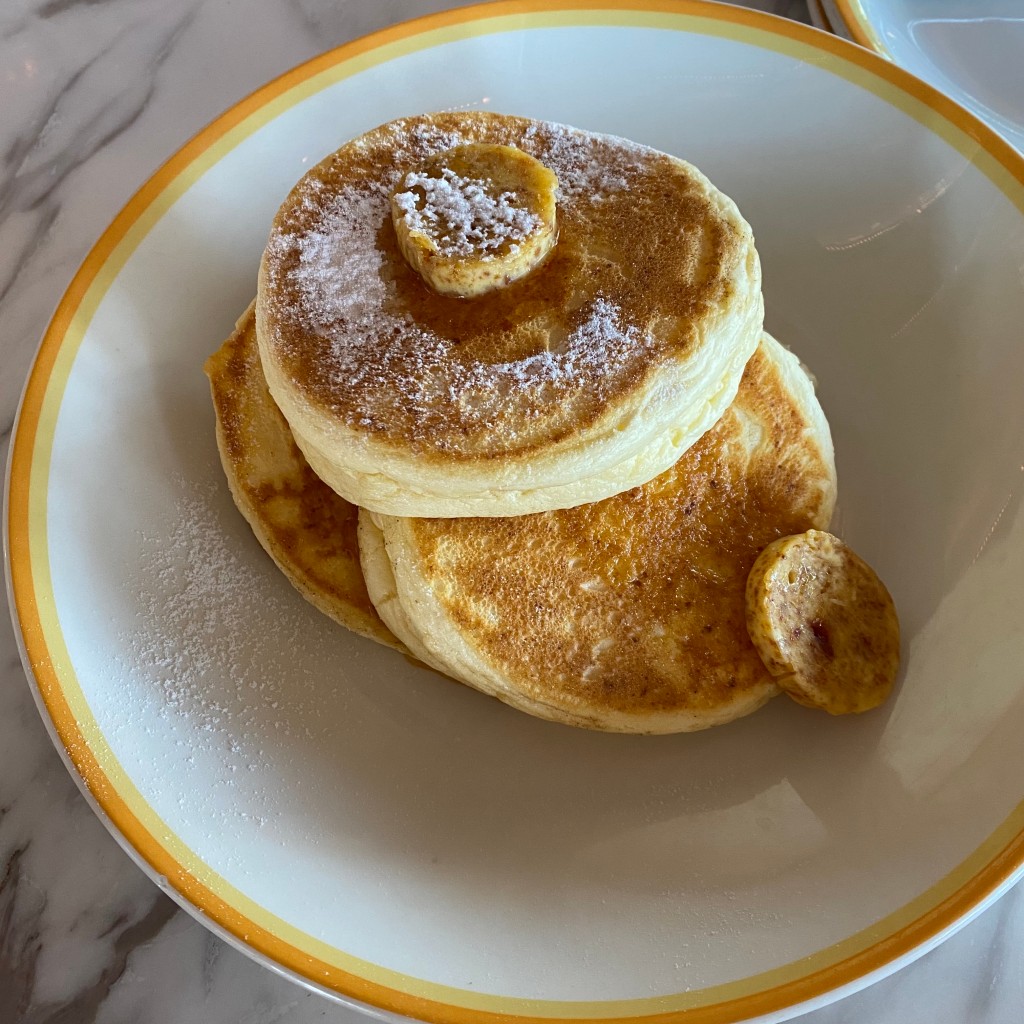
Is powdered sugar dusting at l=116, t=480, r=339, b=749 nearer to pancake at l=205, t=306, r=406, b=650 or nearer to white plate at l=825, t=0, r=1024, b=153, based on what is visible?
pancake at l=205, t=306, r=406, b=650

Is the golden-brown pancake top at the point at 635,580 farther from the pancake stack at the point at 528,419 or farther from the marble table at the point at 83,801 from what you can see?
the marble table at the point at 83,801

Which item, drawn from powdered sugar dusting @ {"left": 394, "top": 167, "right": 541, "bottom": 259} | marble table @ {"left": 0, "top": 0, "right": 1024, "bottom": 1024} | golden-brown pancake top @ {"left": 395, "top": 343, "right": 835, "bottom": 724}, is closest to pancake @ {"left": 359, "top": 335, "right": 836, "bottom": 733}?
golden-brown pancake top @ {"left": 395, "top": 343, "right": 835, "bottom": 724}

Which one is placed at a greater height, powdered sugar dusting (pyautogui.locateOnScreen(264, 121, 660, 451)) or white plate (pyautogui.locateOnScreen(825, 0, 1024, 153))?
white plate (pyautogui.locateOnScreen(825, 0, 1024, 153))

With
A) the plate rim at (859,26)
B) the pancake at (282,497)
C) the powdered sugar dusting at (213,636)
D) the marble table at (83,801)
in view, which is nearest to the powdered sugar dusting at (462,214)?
the pancake at (282,497)

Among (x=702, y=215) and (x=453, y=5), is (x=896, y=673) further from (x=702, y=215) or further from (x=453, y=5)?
(x=453, y=5)

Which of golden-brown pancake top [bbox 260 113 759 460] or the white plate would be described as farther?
the white plate

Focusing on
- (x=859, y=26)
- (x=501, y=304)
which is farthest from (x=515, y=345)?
(x=859, y=26)
